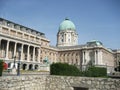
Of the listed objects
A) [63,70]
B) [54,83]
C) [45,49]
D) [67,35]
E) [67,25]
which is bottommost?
[54,83]

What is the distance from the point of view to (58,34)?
12388 cm

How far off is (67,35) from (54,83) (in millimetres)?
100450

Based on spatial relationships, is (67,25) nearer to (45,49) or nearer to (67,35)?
(67,35)

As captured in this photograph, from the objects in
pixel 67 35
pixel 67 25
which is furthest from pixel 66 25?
pixel 67 35

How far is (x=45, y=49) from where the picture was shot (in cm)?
9594

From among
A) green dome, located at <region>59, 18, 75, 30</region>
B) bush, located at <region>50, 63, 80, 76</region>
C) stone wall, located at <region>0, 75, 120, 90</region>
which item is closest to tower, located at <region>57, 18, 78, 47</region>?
green dome, located at <region>59, 18, 75, 30</region>

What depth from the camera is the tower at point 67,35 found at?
118562mm

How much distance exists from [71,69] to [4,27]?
54.2 meters

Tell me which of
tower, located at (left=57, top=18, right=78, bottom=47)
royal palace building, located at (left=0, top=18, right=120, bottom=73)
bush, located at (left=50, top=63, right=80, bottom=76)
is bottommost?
bush, located at (left=50, top=63, right=80, bottom=76)

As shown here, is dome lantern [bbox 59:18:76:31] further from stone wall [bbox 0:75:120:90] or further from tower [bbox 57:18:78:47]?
stone wall [bbox 0:75:120:90]

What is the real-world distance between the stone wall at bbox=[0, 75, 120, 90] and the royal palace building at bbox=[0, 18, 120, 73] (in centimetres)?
2262

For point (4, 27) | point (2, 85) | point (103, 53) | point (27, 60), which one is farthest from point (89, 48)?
point (2, 85)

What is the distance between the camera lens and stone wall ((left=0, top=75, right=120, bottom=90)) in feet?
49.9

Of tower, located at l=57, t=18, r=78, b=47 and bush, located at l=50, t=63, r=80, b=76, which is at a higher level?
tower, located at l=57, t=18, r=78, b=47
